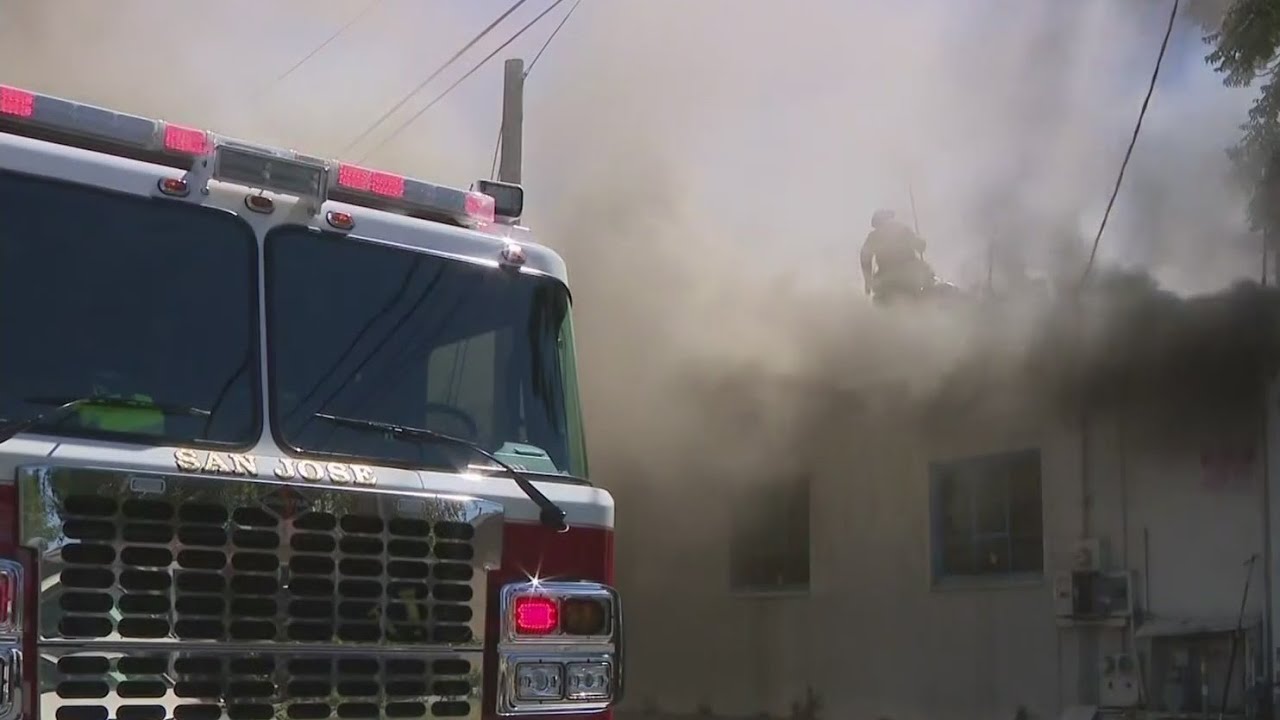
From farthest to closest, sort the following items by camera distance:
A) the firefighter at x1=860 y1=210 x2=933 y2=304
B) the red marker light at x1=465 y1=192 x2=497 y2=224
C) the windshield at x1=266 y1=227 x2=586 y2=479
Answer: the firefighter at x1=860 y1=210 x2=933 y2=304 < the red marker light at x1=465 y1=192 x2=497 y2=224 < the windshield at x1=266 y1=227 x2=586 y2=479

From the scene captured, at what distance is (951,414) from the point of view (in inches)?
460

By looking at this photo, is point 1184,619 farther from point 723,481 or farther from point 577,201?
point 577,201

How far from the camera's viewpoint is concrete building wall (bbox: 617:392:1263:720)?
992 centimetres

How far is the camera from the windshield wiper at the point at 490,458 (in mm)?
4289

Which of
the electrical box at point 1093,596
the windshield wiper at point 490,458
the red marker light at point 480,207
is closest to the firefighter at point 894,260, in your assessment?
the electrical box at point 1093,596

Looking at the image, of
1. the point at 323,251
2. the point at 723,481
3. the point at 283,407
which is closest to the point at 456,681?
the point at 283,407

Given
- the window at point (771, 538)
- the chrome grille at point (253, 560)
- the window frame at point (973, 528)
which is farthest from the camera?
the window at point (771, 538)

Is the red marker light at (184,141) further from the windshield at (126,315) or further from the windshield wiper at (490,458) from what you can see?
the windshield wiper at (490,458)

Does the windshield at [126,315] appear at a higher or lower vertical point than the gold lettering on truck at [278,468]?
higher

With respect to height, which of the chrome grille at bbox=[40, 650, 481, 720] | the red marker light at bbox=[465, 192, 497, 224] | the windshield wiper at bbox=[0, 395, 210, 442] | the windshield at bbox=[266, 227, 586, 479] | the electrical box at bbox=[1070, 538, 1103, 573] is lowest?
the chrome grille at bbox=[40, 650, 481, 720]

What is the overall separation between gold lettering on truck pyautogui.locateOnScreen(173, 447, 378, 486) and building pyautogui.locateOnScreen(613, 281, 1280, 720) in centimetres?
676

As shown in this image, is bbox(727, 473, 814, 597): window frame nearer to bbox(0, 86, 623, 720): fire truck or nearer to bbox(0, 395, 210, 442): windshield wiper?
bbox(0, 86, 623, 720): fire truck

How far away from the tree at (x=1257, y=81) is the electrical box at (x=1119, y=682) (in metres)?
2.92

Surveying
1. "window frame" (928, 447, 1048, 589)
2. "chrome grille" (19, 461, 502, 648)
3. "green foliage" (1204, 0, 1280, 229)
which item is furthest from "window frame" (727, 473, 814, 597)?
"chrome grille" (19, 461, 502, 648)
